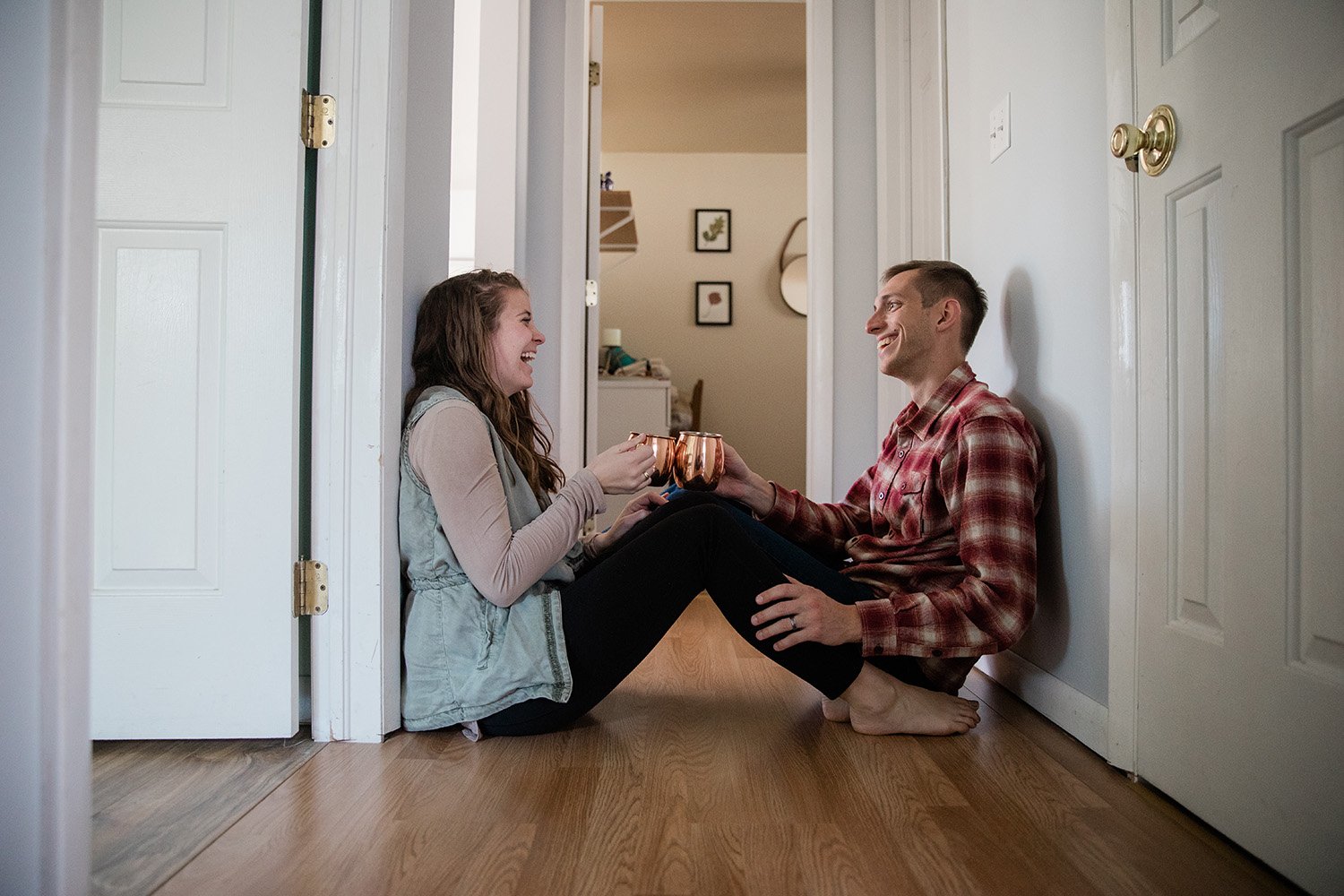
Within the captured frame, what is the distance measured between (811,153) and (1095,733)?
2.05 metres

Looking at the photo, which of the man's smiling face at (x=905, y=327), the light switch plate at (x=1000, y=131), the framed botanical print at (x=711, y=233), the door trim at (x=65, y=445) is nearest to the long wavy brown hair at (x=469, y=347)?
the man's smiling face at (x=905, y=327)

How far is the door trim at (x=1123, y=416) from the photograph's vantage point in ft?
4.61

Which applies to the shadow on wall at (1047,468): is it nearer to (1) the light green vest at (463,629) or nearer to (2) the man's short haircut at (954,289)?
(2) the man's short haircut at (954,289)

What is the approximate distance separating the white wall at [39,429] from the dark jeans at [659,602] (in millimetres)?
825

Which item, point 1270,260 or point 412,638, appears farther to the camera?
point 412,638

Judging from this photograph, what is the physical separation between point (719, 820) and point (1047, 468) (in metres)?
0.97

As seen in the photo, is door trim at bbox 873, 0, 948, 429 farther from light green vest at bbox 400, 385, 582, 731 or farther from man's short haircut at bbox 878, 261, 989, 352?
light green vest at bbox 400, 385, 582, 731

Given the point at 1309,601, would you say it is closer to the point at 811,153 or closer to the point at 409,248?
the point at 409,248

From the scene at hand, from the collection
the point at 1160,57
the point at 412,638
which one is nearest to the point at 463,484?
the point at 412,638

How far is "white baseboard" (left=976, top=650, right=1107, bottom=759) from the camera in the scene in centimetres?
156

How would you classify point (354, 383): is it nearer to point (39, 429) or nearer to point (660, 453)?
point (660, 453)

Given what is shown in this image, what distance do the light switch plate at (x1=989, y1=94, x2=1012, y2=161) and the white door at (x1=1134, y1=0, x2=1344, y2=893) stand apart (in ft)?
1.97

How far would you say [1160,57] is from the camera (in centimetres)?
133

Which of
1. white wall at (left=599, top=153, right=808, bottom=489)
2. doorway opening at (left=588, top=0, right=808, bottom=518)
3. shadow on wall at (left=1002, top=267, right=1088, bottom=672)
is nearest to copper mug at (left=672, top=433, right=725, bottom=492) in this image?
shadow on wall at (left=1002, top=267, right=1088, bottom=672)
